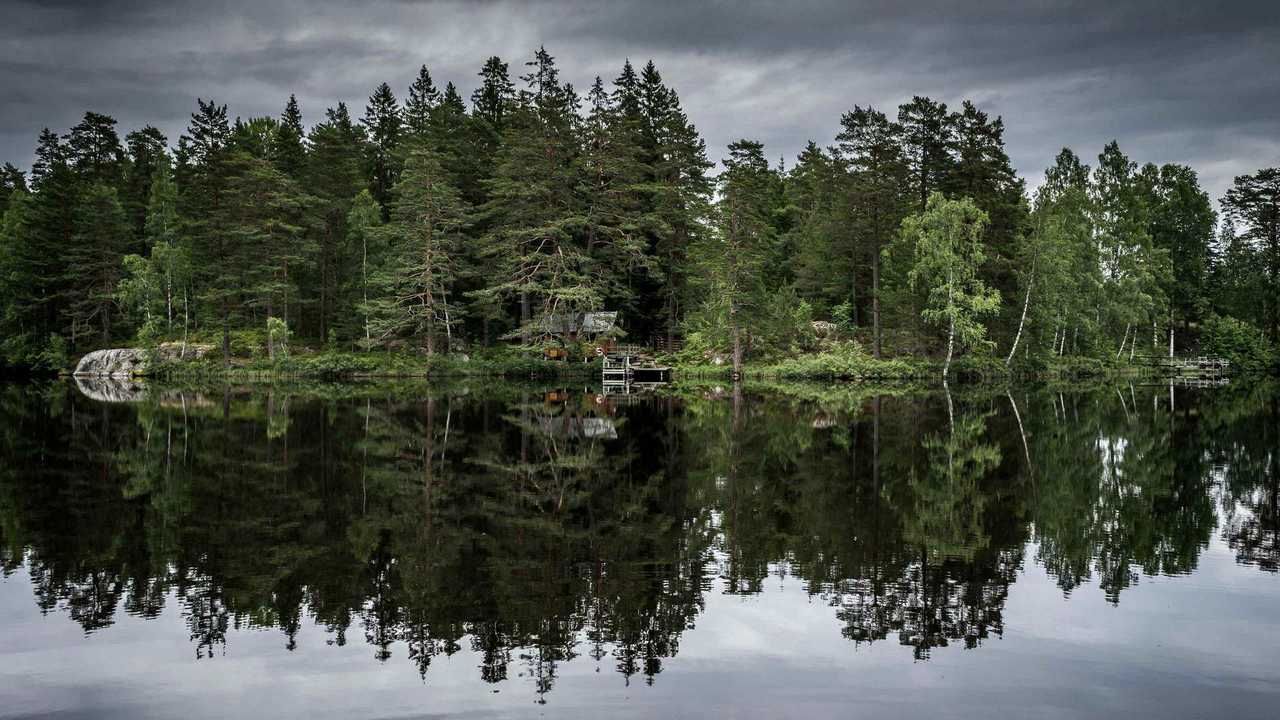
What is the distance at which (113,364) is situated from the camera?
59625 mm

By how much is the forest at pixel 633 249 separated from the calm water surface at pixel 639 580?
34.3m

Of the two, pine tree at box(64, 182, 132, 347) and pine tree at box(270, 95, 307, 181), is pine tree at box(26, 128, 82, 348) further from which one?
pine tree at box(270, 95, 307, 181)

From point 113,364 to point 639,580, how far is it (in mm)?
63038

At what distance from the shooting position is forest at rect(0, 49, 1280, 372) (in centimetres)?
5259

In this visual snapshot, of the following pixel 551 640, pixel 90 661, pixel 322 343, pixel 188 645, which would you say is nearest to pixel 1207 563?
pixel 551 640

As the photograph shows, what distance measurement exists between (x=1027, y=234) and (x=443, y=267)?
130 feet

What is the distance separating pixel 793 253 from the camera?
242ft

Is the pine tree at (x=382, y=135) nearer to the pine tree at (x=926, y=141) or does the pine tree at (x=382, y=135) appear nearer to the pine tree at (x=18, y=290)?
the pine tree at (x=18, y=290)

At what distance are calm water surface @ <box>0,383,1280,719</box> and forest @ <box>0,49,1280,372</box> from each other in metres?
34.3

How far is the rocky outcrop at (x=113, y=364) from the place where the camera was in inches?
2285

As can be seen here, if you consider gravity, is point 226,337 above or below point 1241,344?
below

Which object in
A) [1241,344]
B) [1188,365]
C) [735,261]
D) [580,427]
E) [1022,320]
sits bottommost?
[580,427]

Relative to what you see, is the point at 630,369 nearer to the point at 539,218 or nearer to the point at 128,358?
the point at 539,218

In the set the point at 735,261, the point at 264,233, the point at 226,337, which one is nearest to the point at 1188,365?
the point at 735,261
